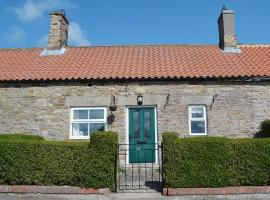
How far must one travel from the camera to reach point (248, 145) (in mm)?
9359

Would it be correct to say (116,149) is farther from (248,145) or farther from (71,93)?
(71,93)

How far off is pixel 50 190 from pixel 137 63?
8235 millimetres

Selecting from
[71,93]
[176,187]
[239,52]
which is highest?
[239,52]

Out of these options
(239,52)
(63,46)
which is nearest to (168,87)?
(239,52)

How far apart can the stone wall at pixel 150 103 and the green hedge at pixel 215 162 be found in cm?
448

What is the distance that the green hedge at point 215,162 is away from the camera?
9.15m

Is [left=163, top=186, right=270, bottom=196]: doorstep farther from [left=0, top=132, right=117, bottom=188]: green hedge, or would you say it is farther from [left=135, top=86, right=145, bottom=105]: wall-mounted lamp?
[left=135, top=86, right=145, bottom=105]: wall-mounted lamp

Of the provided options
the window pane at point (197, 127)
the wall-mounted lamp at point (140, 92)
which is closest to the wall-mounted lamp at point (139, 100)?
the wall-mounted lamp at point (140, 92)

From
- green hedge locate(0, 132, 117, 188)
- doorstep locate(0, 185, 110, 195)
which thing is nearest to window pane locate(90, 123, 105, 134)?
green hedge locate(0, 132, 117, 188)

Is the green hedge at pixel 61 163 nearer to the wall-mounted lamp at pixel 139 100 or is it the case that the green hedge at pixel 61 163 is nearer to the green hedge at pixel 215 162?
→ the green hedge at pixel 215 162

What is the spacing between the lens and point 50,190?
9.20 m

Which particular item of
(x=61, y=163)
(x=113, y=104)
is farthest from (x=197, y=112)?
(x=61, y=163)

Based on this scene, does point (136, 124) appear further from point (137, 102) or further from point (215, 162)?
point (215, 162)

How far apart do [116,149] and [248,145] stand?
362 cm
